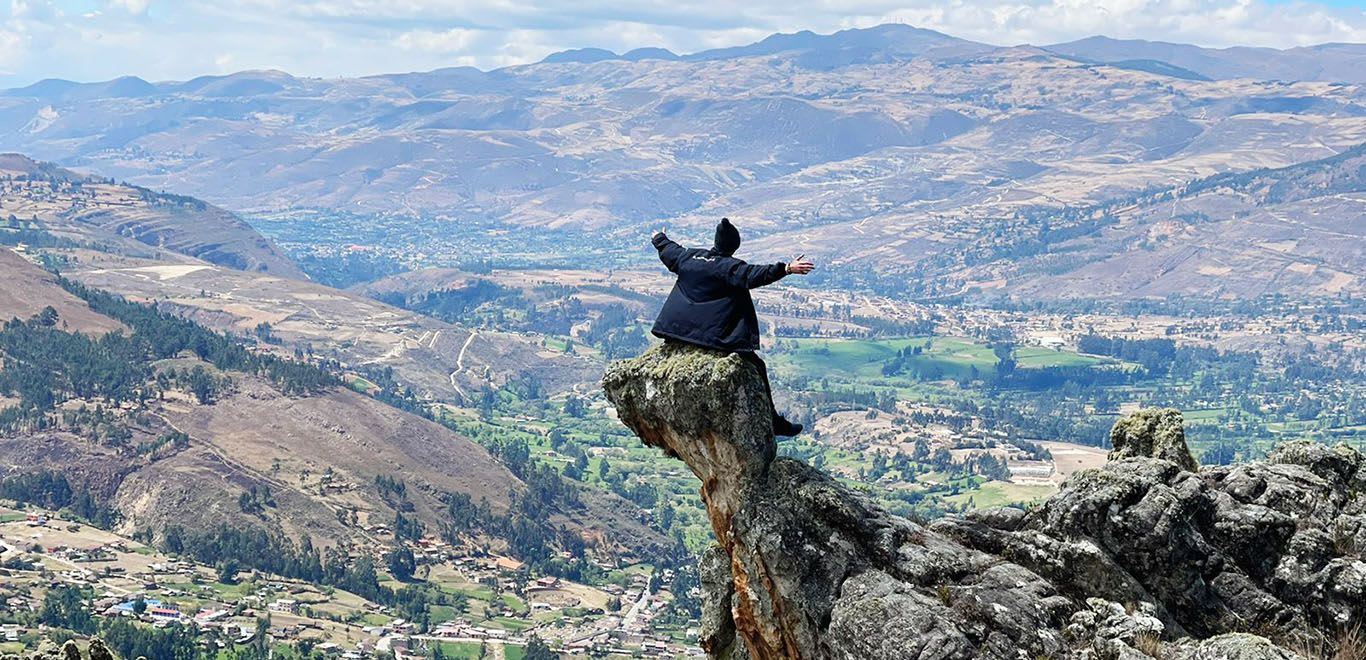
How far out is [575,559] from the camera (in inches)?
6565

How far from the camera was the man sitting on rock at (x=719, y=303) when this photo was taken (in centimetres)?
2100

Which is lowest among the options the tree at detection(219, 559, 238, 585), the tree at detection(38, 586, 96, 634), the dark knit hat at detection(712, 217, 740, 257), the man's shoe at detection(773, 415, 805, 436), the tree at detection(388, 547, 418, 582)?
the tree at detection(388, 547, 418, 582)

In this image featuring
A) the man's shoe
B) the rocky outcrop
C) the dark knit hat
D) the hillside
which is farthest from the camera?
the hillside

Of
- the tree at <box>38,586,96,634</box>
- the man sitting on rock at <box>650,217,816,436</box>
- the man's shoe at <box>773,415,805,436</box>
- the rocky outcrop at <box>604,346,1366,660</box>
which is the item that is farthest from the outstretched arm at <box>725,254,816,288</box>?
the tree at <box>38,586,96,634</box>

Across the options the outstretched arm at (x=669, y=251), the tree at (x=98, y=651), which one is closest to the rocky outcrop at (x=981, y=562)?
the outstretched arm at (x=669, y=251)

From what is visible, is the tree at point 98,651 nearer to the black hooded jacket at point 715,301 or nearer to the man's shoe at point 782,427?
the black hooded jacket at point 715,301

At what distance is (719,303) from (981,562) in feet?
18.5

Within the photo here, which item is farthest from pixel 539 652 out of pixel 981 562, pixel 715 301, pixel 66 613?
pixel 981 562

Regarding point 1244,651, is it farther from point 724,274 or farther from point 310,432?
point 310,432

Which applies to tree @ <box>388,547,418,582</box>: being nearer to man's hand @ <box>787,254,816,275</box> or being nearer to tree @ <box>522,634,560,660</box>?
tree @ <box>522,634,560,660</box>

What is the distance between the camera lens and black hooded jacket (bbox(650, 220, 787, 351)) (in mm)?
21016

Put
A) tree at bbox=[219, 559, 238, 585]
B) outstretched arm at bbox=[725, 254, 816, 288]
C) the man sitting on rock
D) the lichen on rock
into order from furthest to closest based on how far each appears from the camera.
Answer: tree at bbox=[219, 559, 238, 585]
the lichen on rock
the man sitting on rock
outstretched arm at bbox=[725, 254, 816, 288]

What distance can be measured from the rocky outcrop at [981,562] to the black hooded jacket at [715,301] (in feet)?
1.30

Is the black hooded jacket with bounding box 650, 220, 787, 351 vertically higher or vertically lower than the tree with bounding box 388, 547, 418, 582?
higher
